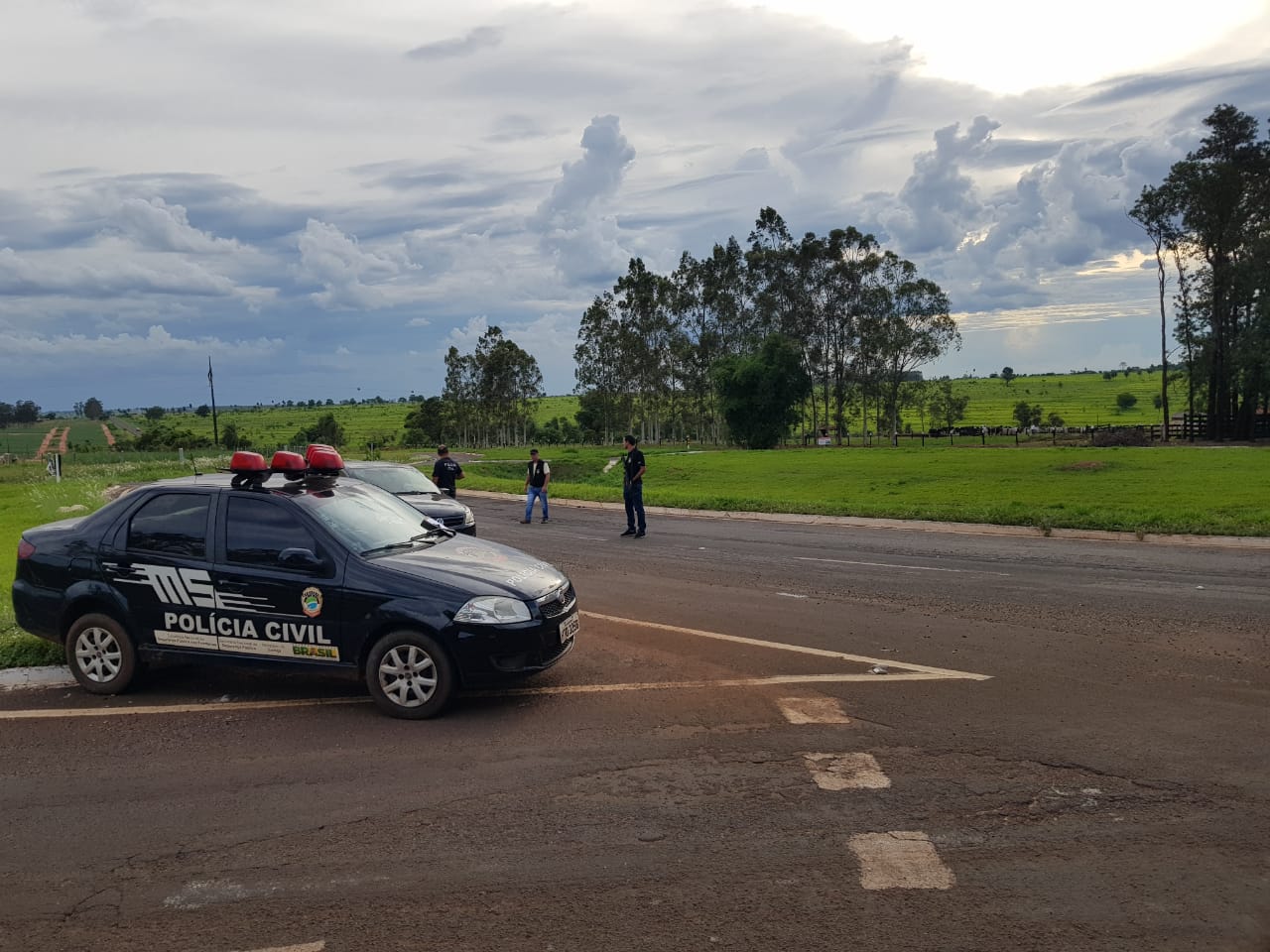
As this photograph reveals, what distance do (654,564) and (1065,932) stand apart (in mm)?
10173

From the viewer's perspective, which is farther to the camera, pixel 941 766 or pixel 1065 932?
pixel 941 766

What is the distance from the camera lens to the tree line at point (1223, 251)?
181 feet

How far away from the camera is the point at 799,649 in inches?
316

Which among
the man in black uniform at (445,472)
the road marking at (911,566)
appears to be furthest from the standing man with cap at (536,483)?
the road marking at (911,566)

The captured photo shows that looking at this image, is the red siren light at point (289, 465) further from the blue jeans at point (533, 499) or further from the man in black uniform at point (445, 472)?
the blue jeans at point (533, 499)

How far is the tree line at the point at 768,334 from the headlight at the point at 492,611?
58.6 metres

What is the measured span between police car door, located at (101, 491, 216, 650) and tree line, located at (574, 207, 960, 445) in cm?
5844

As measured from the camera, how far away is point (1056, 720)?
6035 mm

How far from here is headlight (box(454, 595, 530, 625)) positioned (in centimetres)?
612

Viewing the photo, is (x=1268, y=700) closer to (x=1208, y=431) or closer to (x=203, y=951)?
(x=203, y=951)

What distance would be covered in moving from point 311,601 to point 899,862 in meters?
4.12

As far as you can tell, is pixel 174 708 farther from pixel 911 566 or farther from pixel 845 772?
pixel 911 566

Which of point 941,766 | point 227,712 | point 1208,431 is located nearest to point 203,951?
point 227,712

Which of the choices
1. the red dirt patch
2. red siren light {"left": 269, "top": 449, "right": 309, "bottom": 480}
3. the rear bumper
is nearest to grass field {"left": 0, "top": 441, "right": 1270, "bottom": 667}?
the red dirt patch
